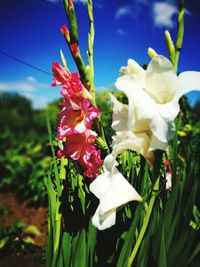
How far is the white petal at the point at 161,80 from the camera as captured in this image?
0.76m

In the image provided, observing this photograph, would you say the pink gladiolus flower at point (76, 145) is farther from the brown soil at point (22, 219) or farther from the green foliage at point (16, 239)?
the green foliage at point (16, 239)

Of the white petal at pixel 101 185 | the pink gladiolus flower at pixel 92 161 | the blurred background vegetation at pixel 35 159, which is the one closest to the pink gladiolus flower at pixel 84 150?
the pink gladiolus flower at pixel 92 161

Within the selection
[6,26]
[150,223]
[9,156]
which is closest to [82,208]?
[150,223]

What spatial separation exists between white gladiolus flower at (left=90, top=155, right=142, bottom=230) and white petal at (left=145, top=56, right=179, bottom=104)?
0.21 metres

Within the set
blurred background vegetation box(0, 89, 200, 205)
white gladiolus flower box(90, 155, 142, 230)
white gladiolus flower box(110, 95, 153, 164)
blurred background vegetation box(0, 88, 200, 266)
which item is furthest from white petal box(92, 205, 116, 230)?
blurred background vegetation box(0, 89, 200, 205)

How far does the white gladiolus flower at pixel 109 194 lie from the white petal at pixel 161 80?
0.21 metres

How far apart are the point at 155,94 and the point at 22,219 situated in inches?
99.1

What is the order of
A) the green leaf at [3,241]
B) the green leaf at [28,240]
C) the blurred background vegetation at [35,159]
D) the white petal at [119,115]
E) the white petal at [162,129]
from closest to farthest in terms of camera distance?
the white petal at [162,129], the white petal at [119,115], the blurred background vegetation at [35,159], the green leaf at [3,241], the green leaf at [28,240]

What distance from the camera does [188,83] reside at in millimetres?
741

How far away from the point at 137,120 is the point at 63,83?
0.30 m

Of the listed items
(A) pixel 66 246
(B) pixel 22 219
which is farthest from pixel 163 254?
(B) pixel 22 219

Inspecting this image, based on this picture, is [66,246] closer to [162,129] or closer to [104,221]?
[104,221]

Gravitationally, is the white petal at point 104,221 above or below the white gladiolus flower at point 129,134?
below

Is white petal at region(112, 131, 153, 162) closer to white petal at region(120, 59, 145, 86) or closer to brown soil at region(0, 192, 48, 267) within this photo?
white petal at region(120, 59, 145, 86)
